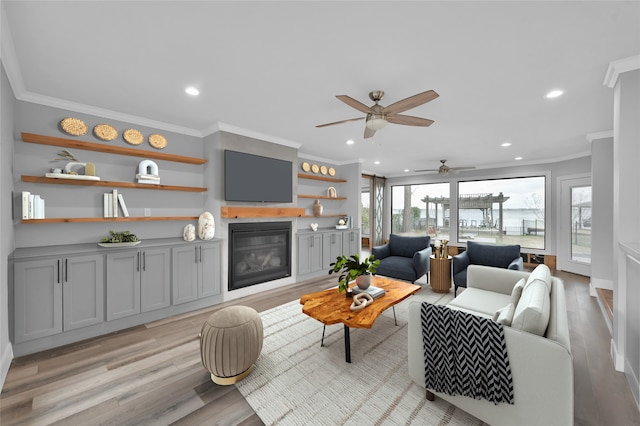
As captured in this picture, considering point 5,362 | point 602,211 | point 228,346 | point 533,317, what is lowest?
point 5,362

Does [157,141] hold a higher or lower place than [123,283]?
higher

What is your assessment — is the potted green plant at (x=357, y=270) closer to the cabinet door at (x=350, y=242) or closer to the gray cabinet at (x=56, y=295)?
the gray cabinet at (x=56, y=295)

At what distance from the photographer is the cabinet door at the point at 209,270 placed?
11.8ft

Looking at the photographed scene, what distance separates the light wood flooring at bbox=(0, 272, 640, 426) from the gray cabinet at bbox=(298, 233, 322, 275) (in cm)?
231

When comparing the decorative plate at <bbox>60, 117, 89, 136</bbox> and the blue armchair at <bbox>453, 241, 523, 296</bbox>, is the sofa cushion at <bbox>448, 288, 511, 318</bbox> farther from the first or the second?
the decorative plate at <bbox>60, 117, 89, 136</bbox>

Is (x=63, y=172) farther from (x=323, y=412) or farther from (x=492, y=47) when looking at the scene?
(x=492, y=47)

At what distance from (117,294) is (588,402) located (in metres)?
4.32

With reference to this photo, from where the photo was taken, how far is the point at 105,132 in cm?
321

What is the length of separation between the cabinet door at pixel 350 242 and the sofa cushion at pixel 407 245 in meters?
0.99

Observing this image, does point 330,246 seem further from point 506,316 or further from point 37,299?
point 37,299

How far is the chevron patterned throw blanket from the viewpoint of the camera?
60.6 inches

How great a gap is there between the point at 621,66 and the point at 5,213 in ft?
17.2

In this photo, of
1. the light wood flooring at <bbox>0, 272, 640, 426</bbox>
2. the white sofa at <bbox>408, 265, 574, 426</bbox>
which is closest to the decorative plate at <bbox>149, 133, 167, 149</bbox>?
the light wood flooring at <bbox>0, 272, 640, 426</bbox>

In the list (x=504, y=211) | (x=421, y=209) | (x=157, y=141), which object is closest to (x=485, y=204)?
(x=504, y=211)
